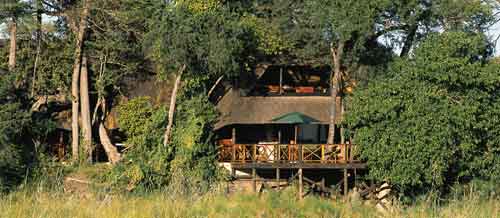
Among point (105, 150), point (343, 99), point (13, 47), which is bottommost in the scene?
point (105, 150)

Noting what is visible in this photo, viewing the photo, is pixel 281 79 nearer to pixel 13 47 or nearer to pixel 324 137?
pixel 324 137

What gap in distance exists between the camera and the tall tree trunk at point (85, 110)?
2264 centimetres

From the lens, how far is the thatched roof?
22.2 metres

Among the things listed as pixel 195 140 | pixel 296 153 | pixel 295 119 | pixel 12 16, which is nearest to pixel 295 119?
pixel 295 119

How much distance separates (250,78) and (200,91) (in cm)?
176

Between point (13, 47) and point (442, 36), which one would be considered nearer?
point (442, 36)

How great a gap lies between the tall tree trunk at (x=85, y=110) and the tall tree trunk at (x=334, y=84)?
787 cm

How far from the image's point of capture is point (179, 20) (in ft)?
64.4

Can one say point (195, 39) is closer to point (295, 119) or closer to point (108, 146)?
point (295, 119)

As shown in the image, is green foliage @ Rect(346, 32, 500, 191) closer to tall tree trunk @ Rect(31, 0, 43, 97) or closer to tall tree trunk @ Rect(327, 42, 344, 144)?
tall tree trunk @ Rect(327, 42, 344, 144)

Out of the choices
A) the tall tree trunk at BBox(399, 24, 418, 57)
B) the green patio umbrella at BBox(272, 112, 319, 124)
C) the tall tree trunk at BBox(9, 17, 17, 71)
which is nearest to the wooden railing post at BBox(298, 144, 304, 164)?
the green patio umbrella at BBox(272, 112, 319, 124)

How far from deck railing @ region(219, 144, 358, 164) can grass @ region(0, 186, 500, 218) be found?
10.5 m

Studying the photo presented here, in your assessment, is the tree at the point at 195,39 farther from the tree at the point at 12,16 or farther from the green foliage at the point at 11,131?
the green foliage at the point at 11,131

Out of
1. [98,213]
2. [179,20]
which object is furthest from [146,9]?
[98,213]
